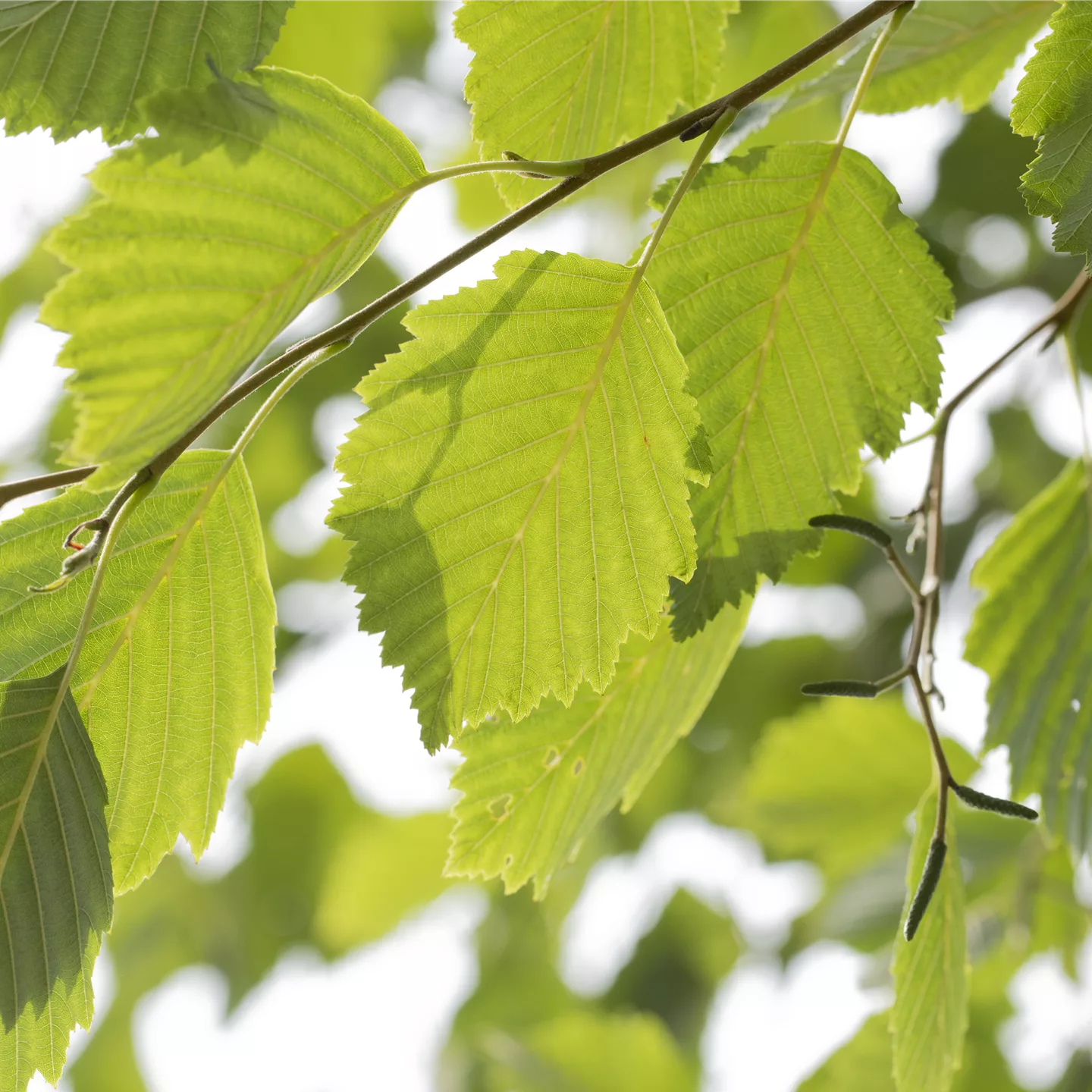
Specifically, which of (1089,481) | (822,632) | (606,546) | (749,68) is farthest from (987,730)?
(749,68)

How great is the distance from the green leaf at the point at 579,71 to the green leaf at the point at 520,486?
0.15m

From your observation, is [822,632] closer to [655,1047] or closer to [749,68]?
[655,1047]

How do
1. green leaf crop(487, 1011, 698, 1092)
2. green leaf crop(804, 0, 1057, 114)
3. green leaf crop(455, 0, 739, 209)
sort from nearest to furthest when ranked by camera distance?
green leaf crop(455, 0, 739, 209), green leaf crop(804, 0, 1057, 114), green leaf crop(487, 1011, 698, 1092)

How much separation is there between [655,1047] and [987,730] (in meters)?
1.04

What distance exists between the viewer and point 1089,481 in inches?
42.0

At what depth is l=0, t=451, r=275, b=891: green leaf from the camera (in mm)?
624

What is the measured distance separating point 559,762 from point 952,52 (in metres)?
0.66

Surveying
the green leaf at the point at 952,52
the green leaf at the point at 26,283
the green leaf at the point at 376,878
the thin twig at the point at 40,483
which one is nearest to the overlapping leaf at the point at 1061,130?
the green leaf at the point at 952,52

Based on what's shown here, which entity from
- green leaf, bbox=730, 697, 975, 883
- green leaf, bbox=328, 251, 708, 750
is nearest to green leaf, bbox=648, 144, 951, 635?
green leaf, bbox=328, 251, 708, 750

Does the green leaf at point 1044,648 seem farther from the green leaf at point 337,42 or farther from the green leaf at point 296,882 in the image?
the green leaf at point 296,882

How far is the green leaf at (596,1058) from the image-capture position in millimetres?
1833

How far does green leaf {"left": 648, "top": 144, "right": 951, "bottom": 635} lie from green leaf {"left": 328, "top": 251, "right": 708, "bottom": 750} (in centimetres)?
7

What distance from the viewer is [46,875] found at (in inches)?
23.0

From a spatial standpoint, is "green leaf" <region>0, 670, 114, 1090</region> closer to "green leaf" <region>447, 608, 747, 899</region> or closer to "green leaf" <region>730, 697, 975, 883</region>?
"green leaf" <region>447, 608, 747, 899</region>
